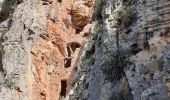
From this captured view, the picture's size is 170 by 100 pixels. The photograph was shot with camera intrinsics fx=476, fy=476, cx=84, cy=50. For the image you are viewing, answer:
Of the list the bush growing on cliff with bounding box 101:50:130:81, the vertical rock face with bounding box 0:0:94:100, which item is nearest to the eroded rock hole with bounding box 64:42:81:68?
the vertical rock face with bounding box 0:0:94:100

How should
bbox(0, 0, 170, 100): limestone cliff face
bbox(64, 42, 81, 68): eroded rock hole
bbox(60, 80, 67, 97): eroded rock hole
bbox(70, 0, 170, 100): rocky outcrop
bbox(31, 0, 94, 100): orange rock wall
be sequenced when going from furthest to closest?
bbox(64, 42, 81, 68): eroded rock hole, bbox(60, 80, 67, 97): eroded rock hole, bbox(31, 0, 94, 100): orange rock wall, bbox(0, 0, 170, 100): limestone cliff face, bbox(70, 0, 170, 100): rocky outcrop

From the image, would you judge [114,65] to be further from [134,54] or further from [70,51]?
[70,51]

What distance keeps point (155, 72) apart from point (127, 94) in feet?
3.83

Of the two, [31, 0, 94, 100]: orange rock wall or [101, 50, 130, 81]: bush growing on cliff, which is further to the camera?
[31, 0, 94, 100]: orange rock wall

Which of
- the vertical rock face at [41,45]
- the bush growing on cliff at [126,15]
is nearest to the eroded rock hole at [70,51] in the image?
the vertical rock face at [41,45]

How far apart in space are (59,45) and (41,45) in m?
1.43

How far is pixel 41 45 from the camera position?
1962 centimetres

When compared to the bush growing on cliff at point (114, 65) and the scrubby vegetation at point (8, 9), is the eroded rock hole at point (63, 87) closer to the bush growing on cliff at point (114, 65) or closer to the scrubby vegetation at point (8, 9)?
the scrubby vegetation at point (8, 9)

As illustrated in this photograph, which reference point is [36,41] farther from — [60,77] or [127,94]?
[127,94]

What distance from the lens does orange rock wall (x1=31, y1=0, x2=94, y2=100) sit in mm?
19141

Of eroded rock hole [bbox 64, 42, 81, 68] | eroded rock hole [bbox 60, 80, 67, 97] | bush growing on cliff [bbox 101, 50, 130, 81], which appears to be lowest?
eroded rock hole [bbox 60, 80, 67, 97]

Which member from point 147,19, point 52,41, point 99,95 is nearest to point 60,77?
point 52,41

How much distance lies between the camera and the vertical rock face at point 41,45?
59.5 feet

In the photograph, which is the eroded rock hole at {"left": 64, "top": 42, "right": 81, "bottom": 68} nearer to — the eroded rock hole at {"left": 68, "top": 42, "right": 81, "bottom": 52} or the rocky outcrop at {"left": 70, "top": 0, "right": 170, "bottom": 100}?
the eroded rock hole at {"left": 68, "top": 42, "right": 81, "bottom": 52}
